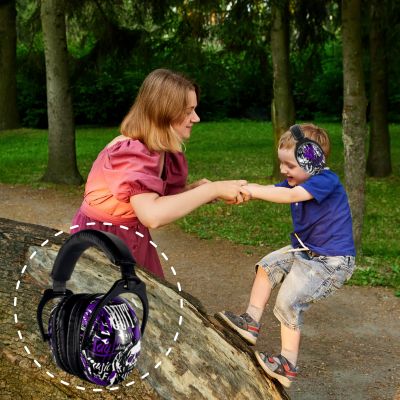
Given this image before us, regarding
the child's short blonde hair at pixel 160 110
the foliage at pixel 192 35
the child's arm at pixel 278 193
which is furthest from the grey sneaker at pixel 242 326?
the foliage at pixel 192 35

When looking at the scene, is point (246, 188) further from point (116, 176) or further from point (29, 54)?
point (29, 54)

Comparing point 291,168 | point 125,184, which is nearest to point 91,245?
point 125,184

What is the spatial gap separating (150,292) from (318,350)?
341cm

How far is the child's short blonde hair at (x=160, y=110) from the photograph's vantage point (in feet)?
8.74

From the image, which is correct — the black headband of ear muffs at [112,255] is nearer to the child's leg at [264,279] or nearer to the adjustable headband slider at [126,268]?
the adjustable headband slider at [126,268]

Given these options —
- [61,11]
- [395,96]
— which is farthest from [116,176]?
[395,96]

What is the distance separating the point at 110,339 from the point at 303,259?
212 centimetres

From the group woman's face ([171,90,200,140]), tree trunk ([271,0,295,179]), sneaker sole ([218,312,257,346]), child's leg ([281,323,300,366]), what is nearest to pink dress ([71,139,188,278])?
woman's face ([171,90,200,140])

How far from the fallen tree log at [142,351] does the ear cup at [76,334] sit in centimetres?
151

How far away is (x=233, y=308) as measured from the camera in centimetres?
697

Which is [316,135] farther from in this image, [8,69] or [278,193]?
[8,69]

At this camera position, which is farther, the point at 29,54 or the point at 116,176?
the point at 29,54

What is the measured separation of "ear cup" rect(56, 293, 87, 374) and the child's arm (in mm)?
1532

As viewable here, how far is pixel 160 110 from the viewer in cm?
267
